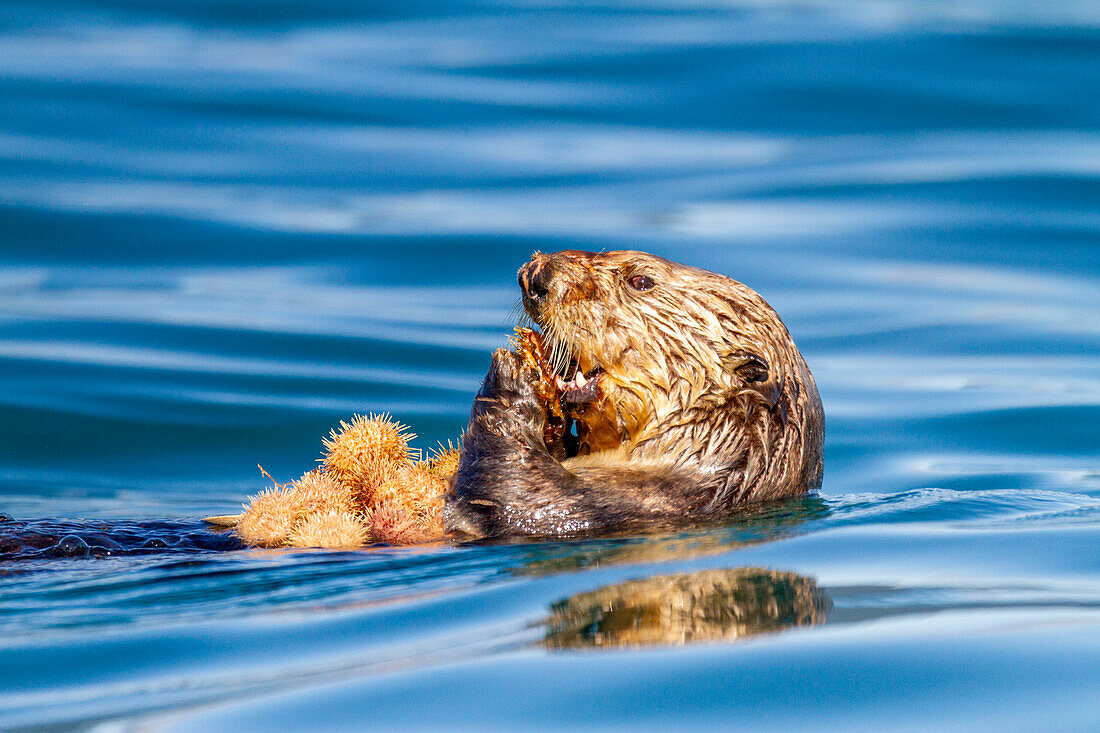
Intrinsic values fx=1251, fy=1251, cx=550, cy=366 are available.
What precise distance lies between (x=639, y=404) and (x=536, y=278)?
666mm

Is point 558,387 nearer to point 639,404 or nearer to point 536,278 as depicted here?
point 639,404

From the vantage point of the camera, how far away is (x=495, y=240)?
1337cm

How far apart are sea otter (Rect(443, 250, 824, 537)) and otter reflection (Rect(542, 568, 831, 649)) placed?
2.38ft

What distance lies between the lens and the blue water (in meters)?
3.50

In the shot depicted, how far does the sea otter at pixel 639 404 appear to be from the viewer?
4.83m

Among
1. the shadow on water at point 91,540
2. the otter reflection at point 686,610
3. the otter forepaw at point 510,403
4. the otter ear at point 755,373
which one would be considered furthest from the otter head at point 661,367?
the shadow on water at point 91,540

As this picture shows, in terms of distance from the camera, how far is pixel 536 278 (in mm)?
5105

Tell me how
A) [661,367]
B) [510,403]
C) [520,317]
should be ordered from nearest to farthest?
[510,403]
[661,367]
[520,317]

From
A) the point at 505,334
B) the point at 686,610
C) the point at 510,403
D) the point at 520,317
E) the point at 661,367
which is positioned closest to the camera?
the point at 686,610

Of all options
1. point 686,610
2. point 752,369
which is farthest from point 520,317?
point 686,610

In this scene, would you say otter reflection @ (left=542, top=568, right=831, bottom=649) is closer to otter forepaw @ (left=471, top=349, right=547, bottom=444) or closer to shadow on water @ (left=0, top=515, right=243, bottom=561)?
otter forepaw @ (left=471, top=349, right=547, bottom=444)


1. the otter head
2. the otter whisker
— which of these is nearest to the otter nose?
the otter head

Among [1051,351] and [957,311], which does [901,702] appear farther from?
[957,311]

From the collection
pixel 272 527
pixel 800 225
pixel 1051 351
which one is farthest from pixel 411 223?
pixel 272 527
